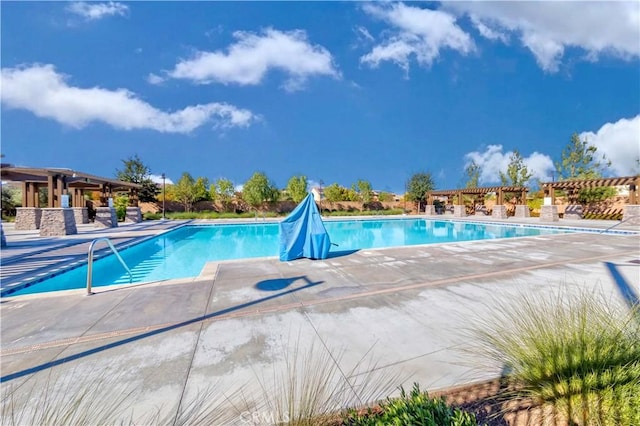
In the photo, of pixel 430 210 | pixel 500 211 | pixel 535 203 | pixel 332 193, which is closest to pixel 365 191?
pixel 332 193

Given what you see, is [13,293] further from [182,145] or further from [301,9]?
[182,145]

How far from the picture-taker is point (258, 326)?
322 centimetres

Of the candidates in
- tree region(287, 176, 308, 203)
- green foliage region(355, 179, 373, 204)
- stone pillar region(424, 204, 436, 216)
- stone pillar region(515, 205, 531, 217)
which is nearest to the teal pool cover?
tree region(287, 176, 308, 203)

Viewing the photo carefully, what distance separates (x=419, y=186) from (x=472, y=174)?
8.71 m

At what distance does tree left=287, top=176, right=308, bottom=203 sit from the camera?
3062 cm

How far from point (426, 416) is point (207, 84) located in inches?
1799

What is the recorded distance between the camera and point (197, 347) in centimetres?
274

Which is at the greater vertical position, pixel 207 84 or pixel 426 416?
pixel 207 84

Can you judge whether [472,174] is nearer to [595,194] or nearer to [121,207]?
[595,194]

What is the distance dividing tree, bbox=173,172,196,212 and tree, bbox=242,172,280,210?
5.34 meters

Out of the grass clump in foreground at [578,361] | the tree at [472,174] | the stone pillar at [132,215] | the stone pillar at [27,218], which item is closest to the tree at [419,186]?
the tree at [472,174]

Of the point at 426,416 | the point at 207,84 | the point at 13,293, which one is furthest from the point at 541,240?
the point at 207,84

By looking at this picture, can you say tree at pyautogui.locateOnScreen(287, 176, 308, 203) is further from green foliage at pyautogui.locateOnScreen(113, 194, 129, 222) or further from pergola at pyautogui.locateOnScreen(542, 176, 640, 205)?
pergola at pyautogui.locateOnScreen(542, 176, 640, 205)

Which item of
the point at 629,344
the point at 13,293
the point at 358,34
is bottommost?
the point at 13,293
